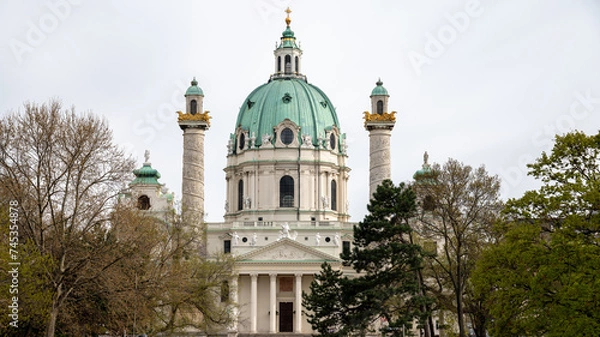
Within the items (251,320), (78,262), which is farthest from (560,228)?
(251,320)

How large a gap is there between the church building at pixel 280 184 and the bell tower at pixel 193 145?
103 mm

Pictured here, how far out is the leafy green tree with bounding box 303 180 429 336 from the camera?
50031mm

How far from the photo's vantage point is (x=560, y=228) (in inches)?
1446

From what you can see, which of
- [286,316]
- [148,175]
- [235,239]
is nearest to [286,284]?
[286,316]

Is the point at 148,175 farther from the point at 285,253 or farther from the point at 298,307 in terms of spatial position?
the point at 298,307

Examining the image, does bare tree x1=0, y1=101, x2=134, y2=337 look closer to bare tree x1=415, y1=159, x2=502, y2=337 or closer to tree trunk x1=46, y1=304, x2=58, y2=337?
tree trunk x1=46, y1=304, x2=58, y2=337

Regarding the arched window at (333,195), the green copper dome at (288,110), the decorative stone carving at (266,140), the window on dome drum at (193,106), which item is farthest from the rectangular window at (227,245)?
the window on dome drum at (193,106)

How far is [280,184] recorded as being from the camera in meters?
98.8

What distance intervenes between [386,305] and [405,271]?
226cm

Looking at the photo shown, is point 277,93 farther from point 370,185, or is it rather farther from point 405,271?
point 405,271

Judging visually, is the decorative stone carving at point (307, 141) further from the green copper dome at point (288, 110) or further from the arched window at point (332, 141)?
the arched window at point (332, 141)

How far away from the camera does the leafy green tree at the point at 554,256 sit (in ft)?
112

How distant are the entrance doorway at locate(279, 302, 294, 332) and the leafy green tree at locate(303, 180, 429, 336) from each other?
36.6m

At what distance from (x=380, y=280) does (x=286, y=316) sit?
40750 millimetres
